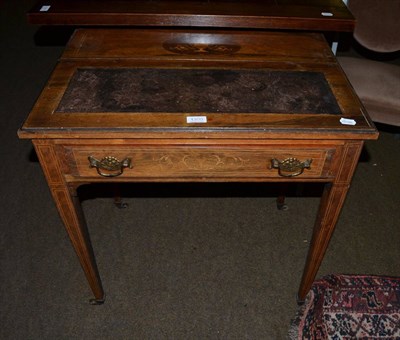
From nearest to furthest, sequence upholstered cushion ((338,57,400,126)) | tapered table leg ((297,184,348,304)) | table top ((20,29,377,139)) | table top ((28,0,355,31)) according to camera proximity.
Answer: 1. table top ((20,29,377,139))
2. tapered table leg ((297,184,348,304))
3. table top ((28,0,355,31))
4. upholstered cushion ((338,57,400,126))

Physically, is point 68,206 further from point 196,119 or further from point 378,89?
point 378,89

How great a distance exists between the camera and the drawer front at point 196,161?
4.12 feet

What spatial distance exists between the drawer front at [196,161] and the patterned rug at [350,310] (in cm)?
76

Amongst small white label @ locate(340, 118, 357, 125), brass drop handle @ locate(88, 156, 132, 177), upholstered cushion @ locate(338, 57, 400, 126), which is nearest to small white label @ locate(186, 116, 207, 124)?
brass drop handle @ locate(88, 156, 132, 177)

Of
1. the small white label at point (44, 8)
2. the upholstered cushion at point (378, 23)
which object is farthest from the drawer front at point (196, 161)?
the upholstered cushion at point (378, 23)

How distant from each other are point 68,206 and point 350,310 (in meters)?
1.27

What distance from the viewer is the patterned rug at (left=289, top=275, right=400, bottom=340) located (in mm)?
1728

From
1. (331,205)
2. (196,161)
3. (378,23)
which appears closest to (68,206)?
(196,161)

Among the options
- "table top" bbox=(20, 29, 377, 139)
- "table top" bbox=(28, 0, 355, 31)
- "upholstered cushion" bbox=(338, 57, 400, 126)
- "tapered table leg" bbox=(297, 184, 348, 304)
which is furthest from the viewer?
"upholstered cushion" bbox=(338, 57, 400, 126)

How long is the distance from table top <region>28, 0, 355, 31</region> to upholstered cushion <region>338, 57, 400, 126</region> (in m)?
0.58

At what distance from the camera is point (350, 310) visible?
1.79 m

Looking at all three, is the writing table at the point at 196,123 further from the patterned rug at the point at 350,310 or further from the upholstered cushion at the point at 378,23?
the upholstered cushion at the point at 378,23

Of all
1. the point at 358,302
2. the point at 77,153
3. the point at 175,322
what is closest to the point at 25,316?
the point at 175,322

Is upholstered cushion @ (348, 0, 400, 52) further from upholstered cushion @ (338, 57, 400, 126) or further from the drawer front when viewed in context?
the drawer front
